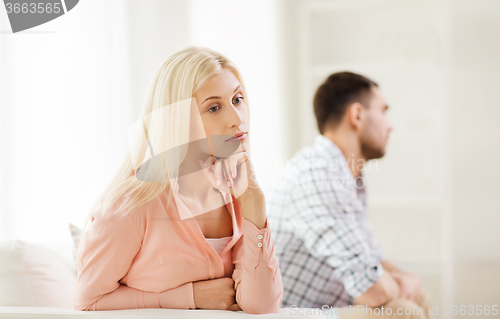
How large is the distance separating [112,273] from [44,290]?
0.71 feet

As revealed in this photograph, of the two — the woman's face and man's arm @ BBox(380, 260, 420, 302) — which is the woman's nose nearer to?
the woman's face

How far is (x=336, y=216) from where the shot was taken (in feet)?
3.43

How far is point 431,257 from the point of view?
5.15 ft

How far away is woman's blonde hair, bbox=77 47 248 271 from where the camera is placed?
2.20ft

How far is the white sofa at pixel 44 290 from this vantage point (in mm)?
678

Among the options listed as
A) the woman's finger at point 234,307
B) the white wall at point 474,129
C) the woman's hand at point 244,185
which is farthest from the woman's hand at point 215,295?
the white wall at point 474,129

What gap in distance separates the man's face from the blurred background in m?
0.28

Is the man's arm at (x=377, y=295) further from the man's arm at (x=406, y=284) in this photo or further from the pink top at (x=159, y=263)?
the pink top at (x=159, y=263)

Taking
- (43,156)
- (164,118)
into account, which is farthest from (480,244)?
(43,156)

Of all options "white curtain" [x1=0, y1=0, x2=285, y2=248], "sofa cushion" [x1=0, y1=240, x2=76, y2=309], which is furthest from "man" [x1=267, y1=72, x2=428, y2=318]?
"sofa cushion" [x1=0, y1=240, x2=76, y2=309]

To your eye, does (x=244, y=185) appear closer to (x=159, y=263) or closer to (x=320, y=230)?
(x=159, y=263)

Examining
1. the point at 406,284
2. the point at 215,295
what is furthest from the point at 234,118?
the point at 406,284

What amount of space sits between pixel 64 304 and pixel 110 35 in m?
0.69

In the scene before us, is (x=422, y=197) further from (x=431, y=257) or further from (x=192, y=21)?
(x=192, y=21)
